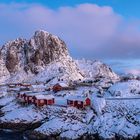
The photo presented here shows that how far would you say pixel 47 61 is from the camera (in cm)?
17875

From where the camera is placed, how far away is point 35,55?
594 ft

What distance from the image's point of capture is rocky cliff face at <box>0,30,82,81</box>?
17712 centimetres

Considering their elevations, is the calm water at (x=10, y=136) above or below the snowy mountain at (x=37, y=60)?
below

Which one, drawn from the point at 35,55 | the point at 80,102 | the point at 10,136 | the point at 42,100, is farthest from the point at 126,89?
the point at 35,55

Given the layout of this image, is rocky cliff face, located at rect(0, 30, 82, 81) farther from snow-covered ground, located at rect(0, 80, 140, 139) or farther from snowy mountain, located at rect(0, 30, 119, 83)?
snow-covered ground, located at rect(0, 80, 140, 139)

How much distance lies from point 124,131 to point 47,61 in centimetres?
11687

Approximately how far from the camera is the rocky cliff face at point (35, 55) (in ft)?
581

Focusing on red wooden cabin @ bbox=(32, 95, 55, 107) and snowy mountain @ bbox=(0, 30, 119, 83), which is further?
snowy mountain @ bbox=(0, 30, 119, 83)

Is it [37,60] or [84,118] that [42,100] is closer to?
[84,118]

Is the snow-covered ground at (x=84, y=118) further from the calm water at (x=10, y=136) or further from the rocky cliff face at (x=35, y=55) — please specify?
the rocky cliff face at (x=35, y=55)

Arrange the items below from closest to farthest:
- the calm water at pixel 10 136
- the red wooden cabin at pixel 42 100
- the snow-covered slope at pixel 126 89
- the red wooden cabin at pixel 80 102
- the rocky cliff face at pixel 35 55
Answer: the calm water at pixel 10 136, the red wooden cabin at pixel 80 102, the red wooden cabin at pixel 42 100, the snow-covered slope at pixel 126 89, the rocky cliff face at pixel 35 55

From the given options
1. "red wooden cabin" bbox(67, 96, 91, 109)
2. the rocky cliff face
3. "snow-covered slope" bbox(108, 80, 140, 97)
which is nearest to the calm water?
"red wooden cabin" bbox(67, 96, 91, 109)

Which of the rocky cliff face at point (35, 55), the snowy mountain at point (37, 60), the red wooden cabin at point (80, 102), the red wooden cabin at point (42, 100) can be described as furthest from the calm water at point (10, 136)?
the rocky cliff face at point (35, 55)

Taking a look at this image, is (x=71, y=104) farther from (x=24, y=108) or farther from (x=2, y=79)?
(x=2, y=79)
